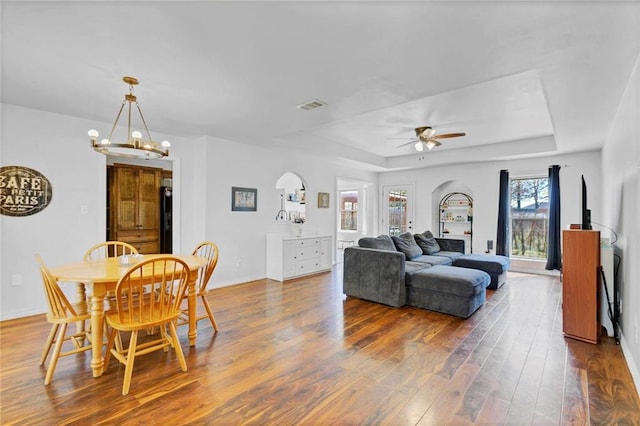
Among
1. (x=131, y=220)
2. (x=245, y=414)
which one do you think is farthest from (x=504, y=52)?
(x=131, y=220)

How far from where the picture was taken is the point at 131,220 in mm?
6031

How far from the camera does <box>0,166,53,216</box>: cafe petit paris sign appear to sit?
3518 millimetres

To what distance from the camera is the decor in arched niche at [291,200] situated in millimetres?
6420

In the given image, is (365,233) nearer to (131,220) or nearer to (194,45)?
(131,220)

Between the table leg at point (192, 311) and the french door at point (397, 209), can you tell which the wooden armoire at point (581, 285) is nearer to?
the table leg at point (192, 311)

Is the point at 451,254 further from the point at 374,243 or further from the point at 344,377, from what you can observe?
the point at 344,377

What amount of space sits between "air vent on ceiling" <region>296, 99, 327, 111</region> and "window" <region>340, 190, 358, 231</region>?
18.8 ft

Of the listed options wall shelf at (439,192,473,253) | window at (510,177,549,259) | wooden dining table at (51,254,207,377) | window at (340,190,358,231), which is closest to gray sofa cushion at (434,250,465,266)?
wall shelf at (439,192,473,253)

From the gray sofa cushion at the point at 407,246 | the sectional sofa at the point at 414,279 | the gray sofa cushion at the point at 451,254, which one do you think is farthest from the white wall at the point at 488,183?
the gray sofa cushion at the point at 407,246

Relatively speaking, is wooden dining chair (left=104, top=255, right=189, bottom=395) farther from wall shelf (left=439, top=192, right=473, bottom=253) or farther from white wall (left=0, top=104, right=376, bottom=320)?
wall shelf (left=439, top=192, right=473, bottom=253)

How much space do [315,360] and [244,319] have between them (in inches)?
51.2

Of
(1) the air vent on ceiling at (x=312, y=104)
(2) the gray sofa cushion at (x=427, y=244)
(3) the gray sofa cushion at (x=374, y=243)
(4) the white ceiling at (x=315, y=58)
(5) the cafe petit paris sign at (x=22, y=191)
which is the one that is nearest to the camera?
(4) the white ceiling at (x=315, y=58)

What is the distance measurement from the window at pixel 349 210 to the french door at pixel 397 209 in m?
0.87

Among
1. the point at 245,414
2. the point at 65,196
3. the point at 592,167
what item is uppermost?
the point at 592,167
